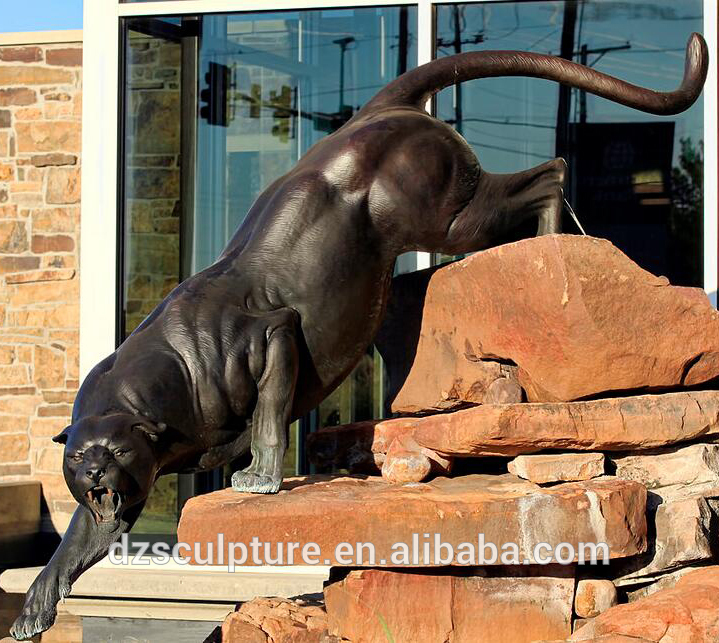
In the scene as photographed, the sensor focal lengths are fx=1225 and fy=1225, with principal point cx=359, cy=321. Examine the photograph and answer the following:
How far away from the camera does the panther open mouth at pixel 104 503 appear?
3098mm

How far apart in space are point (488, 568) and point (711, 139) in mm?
3537

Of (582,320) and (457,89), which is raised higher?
(457,89)

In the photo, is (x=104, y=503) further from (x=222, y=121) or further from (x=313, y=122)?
(x=222, y=121)

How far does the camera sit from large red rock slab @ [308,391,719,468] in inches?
126

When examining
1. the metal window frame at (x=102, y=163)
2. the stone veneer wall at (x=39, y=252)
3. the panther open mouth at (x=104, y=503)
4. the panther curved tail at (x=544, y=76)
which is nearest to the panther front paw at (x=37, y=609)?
the panther open mouth at (x=104, y=503)

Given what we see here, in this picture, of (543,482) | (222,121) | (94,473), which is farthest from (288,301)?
(222,121)

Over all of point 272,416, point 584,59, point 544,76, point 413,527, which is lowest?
point 413,527

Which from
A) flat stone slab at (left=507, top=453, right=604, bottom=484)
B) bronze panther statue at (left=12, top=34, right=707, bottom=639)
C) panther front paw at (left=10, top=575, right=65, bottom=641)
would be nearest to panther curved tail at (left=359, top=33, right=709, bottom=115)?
bronze panther statue at (left=12, top=34, right=707, bottom=639)

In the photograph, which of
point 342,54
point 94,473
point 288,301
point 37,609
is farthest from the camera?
point 342,54

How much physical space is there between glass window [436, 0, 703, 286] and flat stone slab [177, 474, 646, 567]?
329 cm

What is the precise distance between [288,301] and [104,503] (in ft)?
2.53

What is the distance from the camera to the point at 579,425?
3230 mm

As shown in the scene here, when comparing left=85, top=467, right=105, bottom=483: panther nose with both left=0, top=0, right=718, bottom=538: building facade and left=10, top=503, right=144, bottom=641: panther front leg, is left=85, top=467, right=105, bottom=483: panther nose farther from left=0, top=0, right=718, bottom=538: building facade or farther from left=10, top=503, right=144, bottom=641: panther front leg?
left=0, top=0, right=718, bottom=538: building facade

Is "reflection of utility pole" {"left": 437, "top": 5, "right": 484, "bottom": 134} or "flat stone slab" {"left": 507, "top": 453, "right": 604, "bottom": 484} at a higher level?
"reflection of utility pole" {"left": 437, "top": 5, "right": 484, "bottom": 134}
